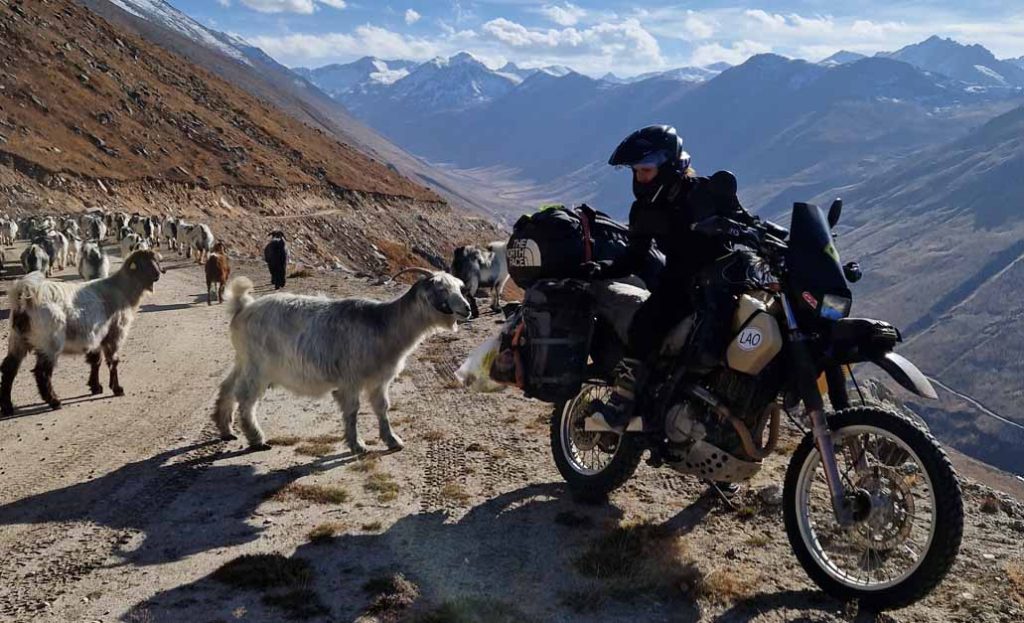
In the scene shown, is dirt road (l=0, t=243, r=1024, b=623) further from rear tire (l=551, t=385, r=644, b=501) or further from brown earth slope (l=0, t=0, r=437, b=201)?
brown earth slope (l=0, t=0, r=437, b=201)

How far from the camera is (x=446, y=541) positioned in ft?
20.2

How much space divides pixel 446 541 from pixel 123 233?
34006 millimetres

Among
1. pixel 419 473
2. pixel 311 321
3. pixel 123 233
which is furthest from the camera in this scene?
pixel 123 233

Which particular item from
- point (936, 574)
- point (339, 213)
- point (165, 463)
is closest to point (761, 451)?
point (936, 574)

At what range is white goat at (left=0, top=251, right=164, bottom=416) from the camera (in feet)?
33.6

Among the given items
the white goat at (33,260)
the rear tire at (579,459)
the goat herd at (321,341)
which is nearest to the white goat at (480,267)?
the white goat at (33,260)

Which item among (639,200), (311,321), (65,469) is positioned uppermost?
(639,200)

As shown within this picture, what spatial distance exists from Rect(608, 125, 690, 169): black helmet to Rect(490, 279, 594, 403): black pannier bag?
4.10 ft

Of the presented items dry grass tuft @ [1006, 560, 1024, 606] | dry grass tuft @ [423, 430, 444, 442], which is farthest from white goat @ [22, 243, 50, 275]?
dry grass tuft @ [1006, 560, 1024, 606]

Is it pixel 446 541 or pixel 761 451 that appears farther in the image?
pixel 446 541

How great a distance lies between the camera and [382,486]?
743cm

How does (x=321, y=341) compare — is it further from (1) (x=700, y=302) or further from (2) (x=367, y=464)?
(1) (x=700, y=302)

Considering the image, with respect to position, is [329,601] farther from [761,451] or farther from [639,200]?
[639,200]

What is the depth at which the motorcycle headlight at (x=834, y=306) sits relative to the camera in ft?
15.5
